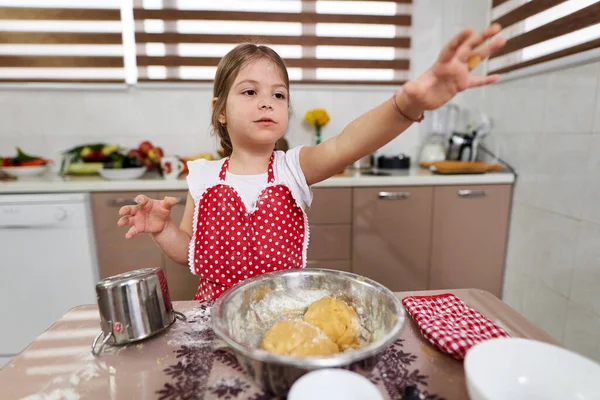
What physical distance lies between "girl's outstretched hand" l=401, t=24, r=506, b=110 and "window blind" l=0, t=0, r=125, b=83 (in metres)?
1.99

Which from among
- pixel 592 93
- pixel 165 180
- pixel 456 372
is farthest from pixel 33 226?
pixel 592 93

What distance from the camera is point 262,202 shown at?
2.78 ft

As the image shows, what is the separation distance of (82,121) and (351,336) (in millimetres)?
2108

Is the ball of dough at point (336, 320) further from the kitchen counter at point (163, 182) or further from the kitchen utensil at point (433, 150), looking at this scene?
the kitchen utensil at point (433, 150)

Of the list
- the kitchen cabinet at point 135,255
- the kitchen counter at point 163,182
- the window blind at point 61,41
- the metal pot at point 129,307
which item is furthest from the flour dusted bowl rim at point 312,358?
the window blind at point 61,41

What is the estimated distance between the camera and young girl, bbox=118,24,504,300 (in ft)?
2.52

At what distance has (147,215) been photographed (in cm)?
76

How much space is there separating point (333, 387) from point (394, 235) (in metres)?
1.48

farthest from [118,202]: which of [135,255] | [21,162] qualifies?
[21,162]

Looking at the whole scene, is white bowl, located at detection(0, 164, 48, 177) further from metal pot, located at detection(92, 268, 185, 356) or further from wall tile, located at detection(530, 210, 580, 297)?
wall tile, located at detection(530, 210, 580, 297)

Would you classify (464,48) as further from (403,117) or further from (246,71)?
(246,71)

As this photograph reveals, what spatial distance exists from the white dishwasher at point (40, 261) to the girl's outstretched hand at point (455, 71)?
1.59 metres

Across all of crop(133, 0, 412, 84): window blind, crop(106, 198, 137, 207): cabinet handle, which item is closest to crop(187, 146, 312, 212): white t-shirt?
crop(106, 198, 137, 207): cabinet handle

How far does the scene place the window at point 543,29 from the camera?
131 cm
